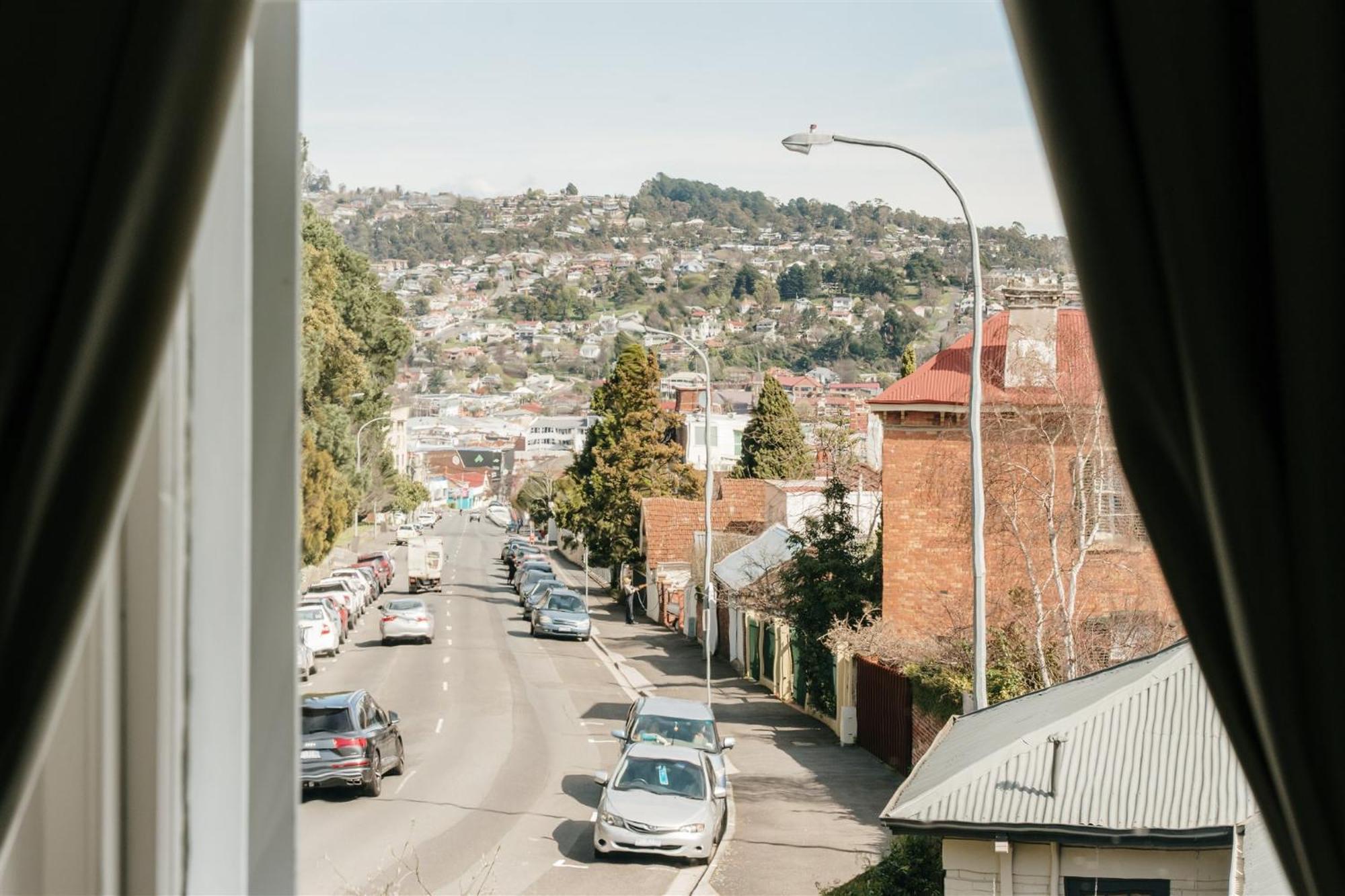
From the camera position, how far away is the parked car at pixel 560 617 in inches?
209

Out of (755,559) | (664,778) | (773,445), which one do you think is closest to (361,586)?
(664,778)

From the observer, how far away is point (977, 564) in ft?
10.5

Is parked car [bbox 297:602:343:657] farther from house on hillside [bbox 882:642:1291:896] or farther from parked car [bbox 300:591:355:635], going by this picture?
house on hillside [bbox 882:642:1291:896]

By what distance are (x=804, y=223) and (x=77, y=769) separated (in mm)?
1734

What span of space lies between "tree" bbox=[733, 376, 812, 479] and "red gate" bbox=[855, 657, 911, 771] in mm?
1489

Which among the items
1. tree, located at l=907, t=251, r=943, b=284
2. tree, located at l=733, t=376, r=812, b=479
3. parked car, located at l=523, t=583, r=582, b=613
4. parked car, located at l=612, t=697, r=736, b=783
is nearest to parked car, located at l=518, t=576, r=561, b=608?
parked car, located at l=523, t=583, r=582, b=613

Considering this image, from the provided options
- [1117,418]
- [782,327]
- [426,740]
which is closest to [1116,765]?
[1117,418]

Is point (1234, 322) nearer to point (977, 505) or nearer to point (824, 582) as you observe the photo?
point (977, 505)

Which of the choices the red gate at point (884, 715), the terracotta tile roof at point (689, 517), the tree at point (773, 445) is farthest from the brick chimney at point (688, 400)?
the red gate at point (884, 715)

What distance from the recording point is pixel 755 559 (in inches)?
338

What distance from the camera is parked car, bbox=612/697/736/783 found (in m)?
4.74

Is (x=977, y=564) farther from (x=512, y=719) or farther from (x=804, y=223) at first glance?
(x=512, y=719)

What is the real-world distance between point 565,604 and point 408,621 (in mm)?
2576

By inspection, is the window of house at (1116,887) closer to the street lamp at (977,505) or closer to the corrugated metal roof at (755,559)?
the street lamp at (977,505)
